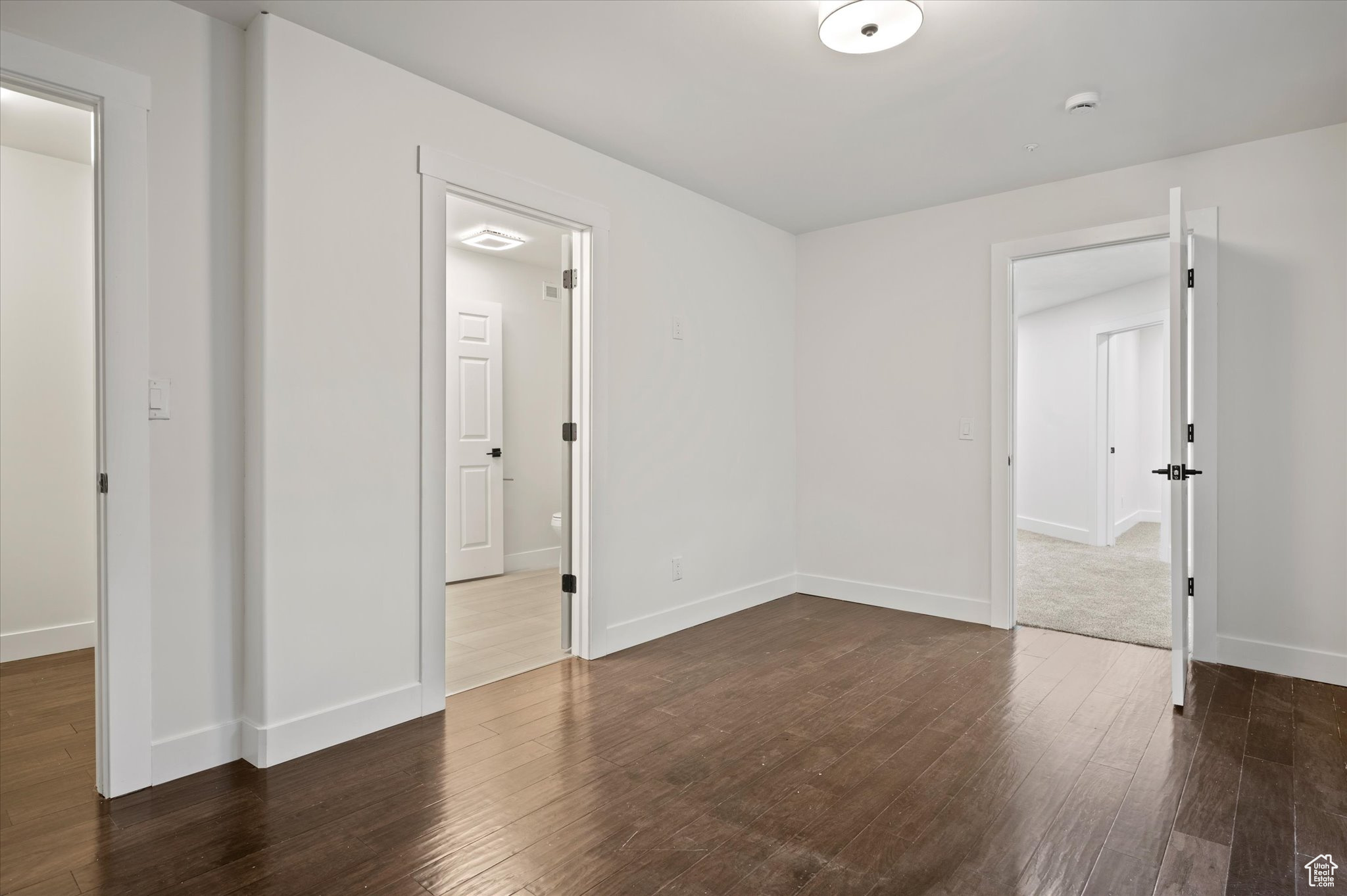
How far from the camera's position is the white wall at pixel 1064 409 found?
288 inches

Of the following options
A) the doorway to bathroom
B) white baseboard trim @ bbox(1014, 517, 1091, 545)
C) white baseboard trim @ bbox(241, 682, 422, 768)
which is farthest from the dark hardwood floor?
white baseboard trim @ bbox(1014, 517, 1091, 545)

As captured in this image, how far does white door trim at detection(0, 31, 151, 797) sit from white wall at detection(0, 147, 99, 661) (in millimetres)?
1744

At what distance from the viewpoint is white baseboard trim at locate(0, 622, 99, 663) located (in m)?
3.50

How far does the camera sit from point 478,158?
3.04 m

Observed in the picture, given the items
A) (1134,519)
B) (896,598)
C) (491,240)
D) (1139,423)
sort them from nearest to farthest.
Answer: (896,598) < (491,240) < (1134,519) < (1139,423)

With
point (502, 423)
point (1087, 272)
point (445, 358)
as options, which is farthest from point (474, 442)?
point (1087, 272)

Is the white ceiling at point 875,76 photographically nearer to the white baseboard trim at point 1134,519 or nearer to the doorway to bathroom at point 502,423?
the doorway to bathroom at point 502,423

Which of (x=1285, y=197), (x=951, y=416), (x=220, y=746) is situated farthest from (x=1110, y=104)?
(x=220, y=746)

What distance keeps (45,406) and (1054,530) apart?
28.2 feet

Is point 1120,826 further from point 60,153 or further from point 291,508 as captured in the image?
point 60,153

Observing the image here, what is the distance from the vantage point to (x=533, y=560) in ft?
19.8

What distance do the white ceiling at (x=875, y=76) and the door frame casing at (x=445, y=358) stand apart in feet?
1.10

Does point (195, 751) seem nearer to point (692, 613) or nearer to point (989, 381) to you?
point (692, 613)

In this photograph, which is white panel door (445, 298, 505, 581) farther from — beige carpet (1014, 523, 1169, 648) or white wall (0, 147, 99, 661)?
beige carpet (1014, 523, 1169, 648)
